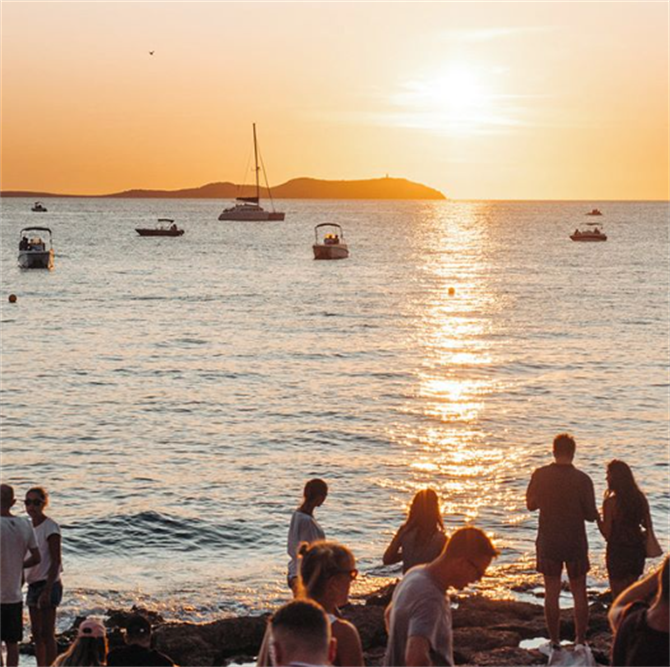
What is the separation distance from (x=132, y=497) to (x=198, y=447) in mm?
5306

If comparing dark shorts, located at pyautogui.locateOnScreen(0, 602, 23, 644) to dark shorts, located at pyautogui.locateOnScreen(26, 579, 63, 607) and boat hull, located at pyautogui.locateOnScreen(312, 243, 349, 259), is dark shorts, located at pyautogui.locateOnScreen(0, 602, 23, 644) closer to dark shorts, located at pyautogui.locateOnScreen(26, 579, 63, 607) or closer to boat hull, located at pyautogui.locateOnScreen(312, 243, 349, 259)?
dark shorts, located at pyautogui.locateOnScreen(26, 579, 63, 607)

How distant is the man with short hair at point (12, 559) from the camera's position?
32.4 feet

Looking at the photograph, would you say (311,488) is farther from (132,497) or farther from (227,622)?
(132,497)

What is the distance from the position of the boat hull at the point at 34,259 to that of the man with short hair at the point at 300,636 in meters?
96.8

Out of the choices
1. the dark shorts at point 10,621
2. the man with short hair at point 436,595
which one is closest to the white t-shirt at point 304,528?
the dark shorts at point 10,621

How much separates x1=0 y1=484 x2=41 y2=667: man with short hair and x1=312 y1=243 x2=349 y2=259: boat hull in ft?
347

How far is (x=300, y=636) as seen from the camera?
14.3 ft

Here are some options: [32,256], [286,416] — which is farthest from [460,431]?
[32,256]

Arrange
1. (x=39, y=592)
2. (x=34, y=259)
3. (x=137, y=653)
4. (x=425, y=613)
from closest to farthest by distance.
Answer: (x=425, y=613), (x=137, y=653), (x=39, y=592), (x=34, y=259)

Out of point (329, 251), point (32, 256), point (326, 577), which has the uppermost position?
point (32, 256)

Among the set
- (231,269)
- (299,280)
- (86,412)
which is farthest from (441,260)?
(86,412)

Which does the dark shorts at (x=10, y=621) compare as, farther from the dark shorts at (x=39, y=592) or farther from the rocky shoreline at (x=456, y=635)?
the rocky shoreline at (x=456, y=635)

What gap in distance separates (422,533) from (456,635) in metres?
3.54

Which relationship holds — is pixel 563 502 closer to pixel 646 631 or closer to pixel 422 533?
pixel 422 533
